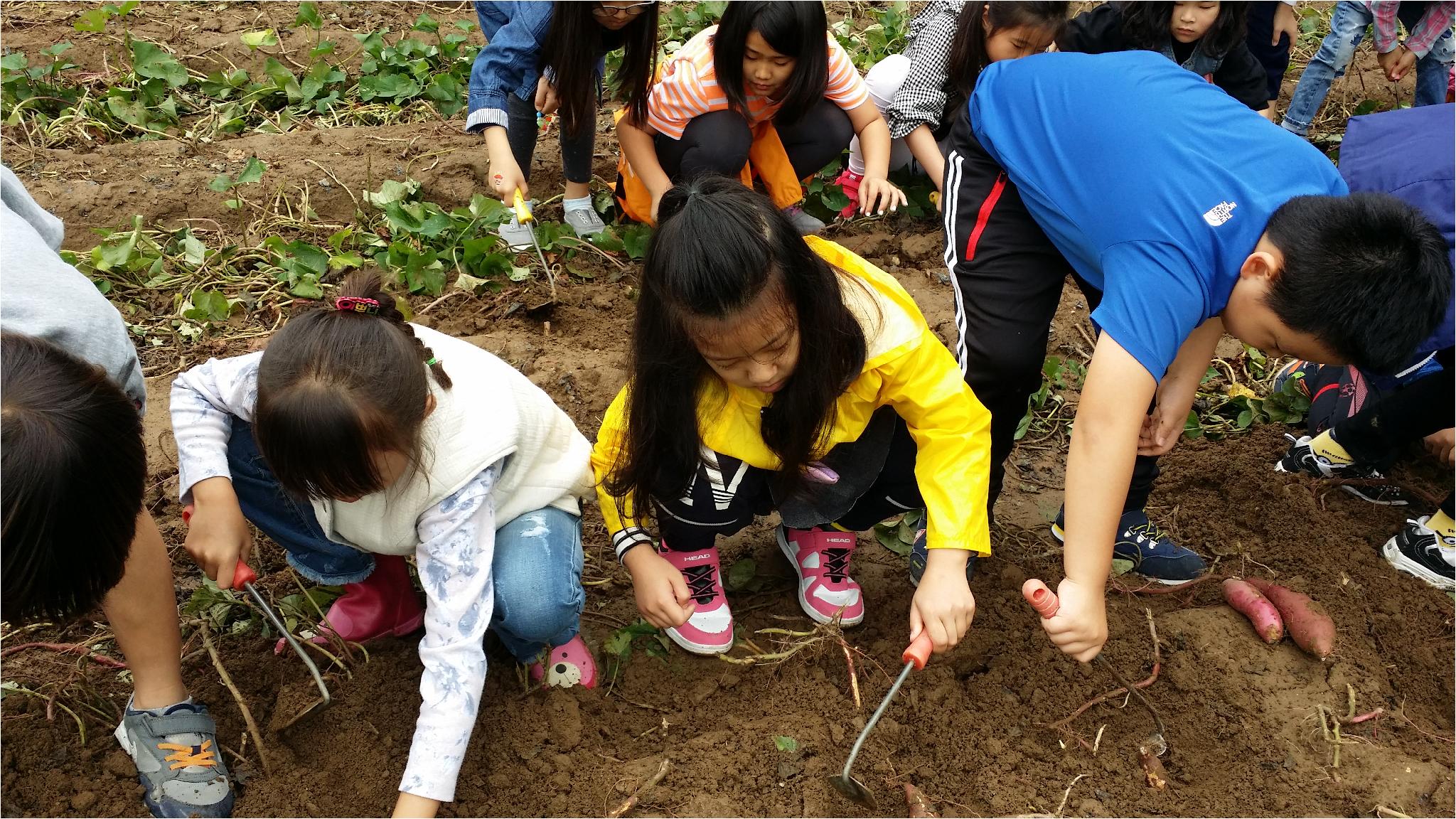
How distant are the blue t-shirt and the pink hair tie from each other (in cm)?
110

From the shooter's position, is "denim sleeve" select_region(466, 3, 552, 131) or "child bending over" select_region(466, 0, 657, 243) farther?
"denim sleeve" select_region(466, 3, 552, 131)

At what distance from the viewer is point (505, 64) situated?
9.29ft

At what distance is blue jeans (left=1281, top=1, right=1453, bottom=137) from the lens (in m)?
3.79

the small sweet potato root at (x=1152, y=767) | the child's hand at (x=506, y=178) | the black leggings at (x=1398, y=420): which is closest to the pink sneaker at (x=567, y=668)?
the small sweet potato root at (x=1152, y=767)

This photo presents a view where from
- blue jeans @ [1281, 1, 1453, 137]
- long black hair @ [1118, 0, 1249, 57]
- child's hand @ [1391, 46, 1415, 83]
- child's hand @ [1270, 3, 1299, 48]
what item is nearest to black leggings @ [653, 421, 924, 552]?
long black hair @ [1118, 0, 1249, 57]

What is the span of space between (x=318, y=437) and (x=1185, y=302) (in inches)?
50.7

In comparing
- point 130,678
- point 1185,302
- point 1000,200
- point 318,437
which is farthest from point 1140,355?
point 130,678

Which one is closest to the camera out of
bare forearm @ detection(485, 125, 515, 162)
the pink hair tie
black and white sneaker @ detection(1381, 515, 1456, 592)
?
the pink hair tie

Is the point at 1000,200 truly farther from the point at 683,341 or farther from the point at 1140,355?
the point at 683,341

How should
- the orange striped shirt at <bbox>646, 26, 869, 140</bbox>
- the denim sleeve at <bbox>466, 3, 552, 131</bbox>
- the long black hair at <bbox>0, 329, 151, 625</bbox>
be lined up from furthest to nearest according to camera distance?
the orange striped shirt at <bbox>646, 26, 869, 140</bbox> < the denim sleeve at <bbox>466, 3, 552, 131</bbox> < the long black hair at <bbox>0, 329, 151, 625</bbox>

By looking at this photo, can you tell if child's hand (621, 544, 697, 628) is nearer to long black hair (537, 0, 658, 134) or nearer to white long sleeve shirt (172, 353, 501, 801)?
white long sleeve shirt (172, 353, 501, 801)

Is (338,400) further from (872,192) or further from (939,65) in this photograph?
(939,65)

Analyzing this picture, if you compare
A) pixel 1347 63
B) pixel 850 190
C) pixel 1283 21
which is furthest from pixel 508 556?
pixel 1347 63

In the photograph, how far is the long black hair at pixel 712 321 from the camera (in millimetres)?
1486
